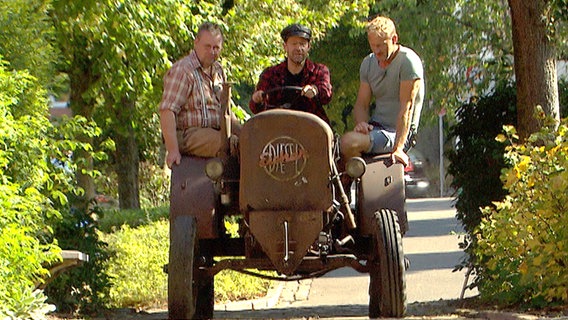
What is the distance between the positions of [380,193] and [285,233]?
34.6 inches

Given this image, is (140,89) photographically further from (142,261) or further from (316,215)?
(316,215)

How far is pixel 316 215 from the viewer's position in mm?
9570

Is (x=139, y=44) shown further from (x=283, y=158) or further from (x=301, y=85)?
(x=283, y=158)

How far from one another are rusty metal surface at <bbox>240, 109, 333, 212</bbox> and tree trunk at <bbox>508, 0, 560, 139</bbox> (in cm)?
382

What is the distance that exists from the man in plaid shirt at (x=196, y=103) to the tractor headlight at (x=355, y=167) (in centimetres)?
97

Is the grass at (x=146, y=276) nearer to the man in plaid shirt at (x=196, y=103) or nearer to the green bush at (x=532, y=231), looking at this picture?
the man in plaid shirt at (x=196, y=103)

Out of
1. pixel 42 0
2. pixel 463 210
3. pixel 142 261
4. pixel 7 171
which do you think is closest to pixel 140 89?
pixel 142 261

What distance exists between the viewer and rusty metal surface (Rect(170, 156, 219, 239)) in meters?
9.99

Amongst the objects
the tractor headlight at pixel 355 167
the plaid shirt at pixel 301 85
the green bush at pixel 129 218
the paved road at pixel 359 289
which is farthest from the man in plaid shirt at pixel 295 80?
the green bush at pixel 129 218

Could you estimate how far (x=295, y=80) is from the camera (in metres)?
10.6

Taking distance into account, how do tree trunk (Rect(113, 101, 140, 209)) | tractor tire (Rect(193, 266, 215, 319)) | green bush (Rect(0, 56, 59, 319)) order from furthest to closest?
1. tree trunk (Rect(113, 101, 140, 209))
2. tractor tire (Rect(193, 266, 215, 319))
3. green bush (Rect(0, 56, 59, 319))

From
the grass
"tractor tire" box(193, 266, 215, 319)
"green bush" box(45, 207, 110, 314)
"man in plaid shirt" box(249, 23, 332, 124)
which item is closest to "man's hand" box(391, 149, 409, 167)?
"man in plaid shirt" box(249, 23, 332, 124)

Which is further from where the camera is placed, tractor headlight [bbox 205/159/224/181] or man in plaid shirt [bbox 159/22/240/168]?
man in plaid shirt [bbox 159/22/240/168]

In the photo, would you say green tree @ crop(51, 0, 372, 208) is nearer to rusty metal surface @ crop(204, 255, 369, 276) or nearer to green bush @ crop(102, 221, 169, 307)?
green bush @ crop(102, 221, 169, 307)
